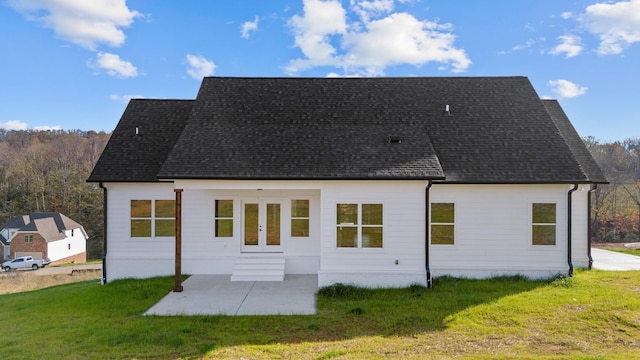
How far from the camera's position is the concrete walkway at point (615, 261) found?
13.0 meters

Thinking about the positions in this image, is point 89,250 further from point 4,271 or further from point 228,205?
point 228,205

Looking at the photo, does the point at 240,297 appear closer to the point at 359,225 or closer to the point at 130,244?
the point at 359,225

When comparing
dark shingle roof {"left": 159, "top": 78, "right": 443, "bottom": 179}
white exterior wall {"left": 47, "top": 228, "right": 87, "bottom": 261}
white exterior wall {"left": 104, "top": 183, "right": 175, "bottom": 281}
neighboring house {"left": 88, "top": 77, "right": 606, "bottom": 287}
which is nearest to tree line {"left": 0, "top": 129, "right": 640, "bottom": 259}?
white exterior wall {"left": 47, "top": 228, "right": 87, "bottom": 261}

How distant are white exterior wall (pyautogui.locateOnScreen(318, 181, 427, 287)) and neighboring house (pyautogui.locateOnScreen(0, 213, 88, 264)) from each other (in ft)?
142

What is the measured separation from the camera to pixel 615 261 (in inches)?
557

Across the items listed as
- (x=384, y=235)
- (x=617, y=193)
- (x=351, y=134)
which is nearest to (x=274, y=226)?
(x=384, y=235)

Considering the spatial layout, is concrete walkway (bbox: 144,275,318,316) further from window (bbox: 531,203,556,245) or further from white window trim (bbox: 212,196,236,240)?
window (bbox: 531,203,556,245)

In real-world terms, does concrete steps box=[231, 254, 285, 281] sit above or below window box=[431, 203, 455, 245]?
below

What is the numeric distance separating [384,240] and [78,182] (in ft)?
175

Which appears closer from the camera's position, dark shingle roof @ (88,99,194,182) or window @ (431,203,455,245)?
window @ (431,203,455,245)

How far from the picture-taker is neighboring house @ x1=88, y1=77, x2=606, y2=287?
1093 centimetres

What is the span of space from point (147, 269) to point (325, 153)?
7.27 m

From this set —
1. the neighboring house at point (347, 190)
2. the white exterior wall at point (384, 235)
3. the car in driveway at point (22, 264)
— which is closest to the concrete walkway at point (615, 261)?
the neighboring house at point (347, 190)

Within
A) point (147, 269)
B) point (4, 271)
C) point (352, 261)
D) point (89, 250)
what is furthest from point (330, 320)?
point (89, 250)
